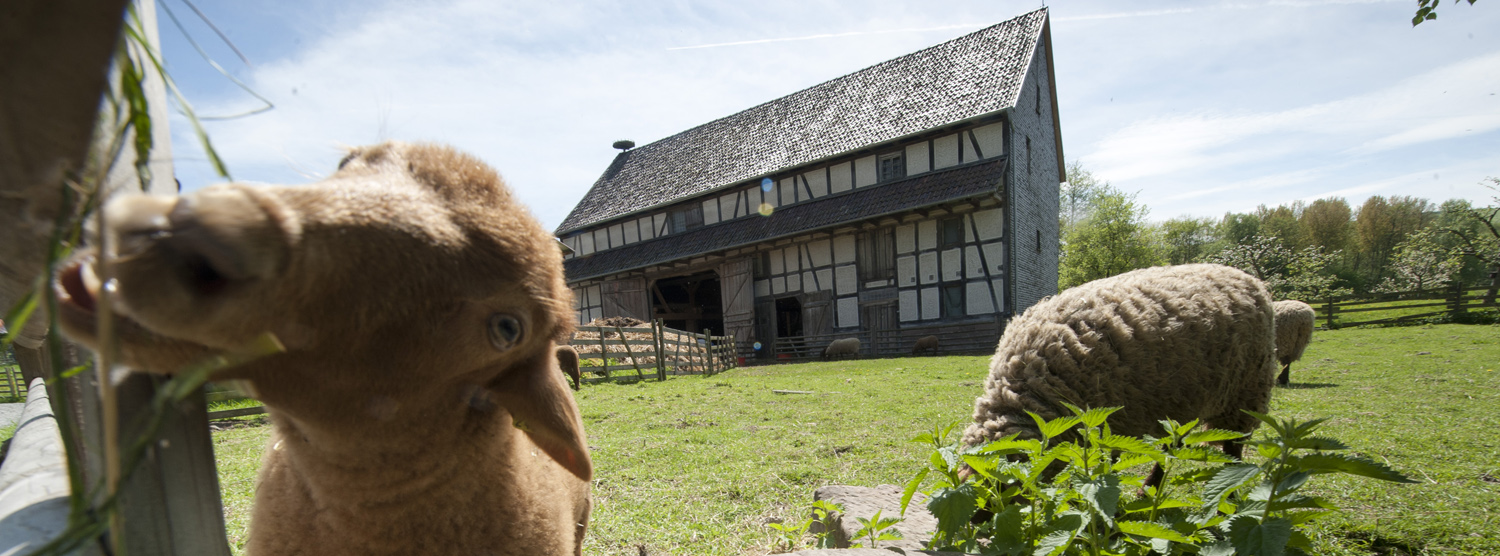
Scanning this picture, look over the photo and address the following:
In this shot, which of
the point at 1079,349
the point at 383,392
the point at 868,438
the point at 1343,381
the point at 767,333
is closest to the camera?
the point at 383,392

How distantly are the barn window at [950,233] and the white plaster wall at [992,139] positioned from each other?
220 cm

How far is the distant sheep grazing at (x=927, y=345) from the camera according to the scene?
1928 cm

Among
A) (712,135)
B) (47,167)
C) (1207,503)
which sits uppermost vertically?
(712,135)

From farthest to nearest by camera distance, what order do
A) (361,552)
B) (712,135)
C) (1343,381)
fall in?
(712,135) < (1343,381) < (361,552)

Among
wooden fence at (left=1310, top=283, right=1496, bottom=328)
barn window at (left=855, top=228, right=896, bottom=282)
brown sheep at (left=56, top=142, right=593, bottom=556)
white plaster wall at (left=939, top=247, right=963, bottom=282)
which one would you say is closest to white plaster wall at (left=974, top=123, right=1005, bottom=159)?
white plaster wall at (left=939, top=247, right=963, bottom=282)

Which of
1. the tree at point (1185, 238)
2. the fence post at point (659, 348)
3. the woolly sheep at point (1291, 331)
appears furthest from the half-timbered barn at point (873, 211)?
the tree at point (1185, 238)

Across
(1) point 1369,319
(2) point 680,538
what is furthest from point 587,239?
(1) point 1369,319

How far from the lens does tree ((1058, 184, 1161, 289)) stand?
41281mm

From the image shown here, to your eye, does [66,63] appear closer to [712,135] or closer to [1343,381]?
[1343,381]

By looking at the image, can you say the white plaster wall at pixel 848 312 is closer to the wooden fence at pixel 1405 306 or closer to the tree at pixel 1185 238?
the wooden fence at pixel 1405 306

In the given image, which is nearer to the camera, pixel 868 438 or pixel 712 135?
pixel 868 438

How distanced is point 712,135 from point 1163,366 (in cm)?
2667

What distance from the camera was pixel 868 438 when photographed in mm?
6199

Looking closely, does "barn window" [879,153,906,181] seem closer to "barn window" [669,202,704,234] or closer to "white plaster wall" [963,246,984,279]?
"white plaster wall" [963,246,984,279]
